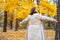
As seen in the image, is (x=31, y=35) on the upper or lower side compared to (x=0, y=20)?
upper

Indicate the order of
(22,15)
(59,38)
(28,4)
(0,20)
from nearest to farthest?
(59,38) < (28,4) < (22,15) < (0,20)

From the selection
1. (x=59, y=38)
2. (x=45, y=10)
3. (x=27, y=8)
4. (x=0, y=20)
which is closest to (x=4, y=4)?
(x=27, y=8)

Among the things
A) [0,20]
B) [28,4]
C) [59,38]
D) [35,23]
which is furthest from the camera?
[0,20]

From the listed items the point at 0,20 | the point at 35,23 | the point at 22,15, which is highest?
the point at 35,23

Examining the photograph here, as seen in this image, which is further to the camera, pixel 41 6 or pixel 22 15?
pixel 22 15

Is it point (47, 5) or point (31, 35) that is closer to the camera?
point (31, 35)

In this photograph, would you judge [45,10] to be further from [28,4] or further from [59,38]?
[59,38]

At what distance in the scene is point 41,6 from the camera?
21.7 meters

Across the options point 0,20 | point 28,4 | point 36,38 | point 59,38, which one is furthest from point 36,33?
point 0,20

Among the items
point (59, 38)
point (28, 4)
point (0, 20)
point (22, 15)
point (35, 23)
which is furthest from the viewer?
point (0, 20)

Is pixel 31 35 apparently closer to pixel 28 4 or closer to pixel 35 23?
pixel 35 23

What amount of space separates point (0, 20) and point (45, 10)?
133 ft

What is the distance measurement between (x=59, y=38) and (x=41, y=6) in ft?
41.7

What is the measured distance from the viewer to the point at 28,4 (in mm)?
21484
